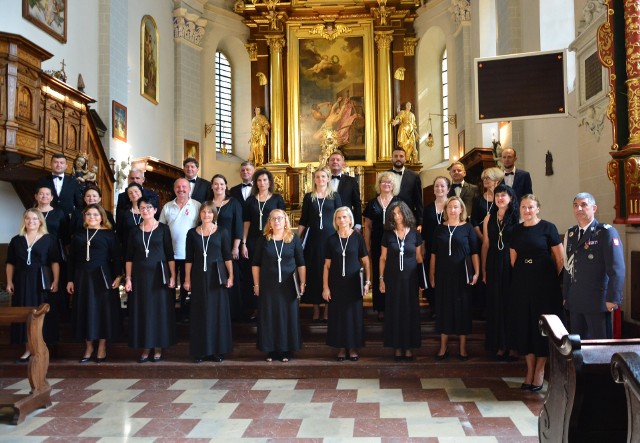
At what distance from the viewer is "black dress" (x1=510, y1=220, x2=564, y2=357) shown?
513 cm

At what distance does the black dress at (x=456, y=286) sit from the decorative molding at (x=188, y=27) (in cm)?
1192

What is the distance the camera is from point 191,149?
1608cm

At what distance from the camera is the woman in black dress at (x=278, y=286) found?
6.02 meters

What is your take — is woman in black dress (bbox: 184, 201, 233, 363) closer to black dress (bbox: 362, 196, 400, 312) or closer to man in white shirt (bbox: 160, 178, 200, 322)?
man in white shirt (bbox: 160, 178, 200, 322)

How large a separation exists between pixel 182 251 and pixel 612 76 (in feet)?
Result: 14.7

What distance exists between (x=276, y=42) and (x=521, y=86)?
11.3 metres

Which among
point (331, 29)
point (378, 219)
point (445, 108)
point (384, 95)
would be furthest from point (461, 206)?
point (331, 29)

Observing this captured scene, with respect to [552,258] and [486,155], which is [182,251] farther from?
[486,155]

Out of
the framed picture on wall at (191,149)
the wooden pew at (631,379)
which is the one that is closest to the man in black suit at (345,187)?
the wooden pew at (631,379)

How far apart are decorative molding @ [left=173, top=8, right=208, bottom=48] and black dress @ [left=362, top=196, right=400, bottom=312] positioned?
1081 cm

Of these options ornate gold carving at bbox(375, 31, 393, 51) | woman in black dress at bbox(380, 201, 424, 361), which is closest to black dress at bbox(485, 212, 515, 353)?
woman in black dress at bbox(380, 201, 424, 361)

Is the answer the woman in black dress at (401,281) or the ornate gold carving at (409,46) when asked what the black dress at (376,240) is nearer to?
the woman in black dress at (401,281)

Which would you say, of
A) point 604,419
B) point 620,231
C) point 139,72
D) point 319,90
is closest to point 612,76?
point 620,231

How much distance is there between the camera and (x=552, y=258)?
5148 millimetres
